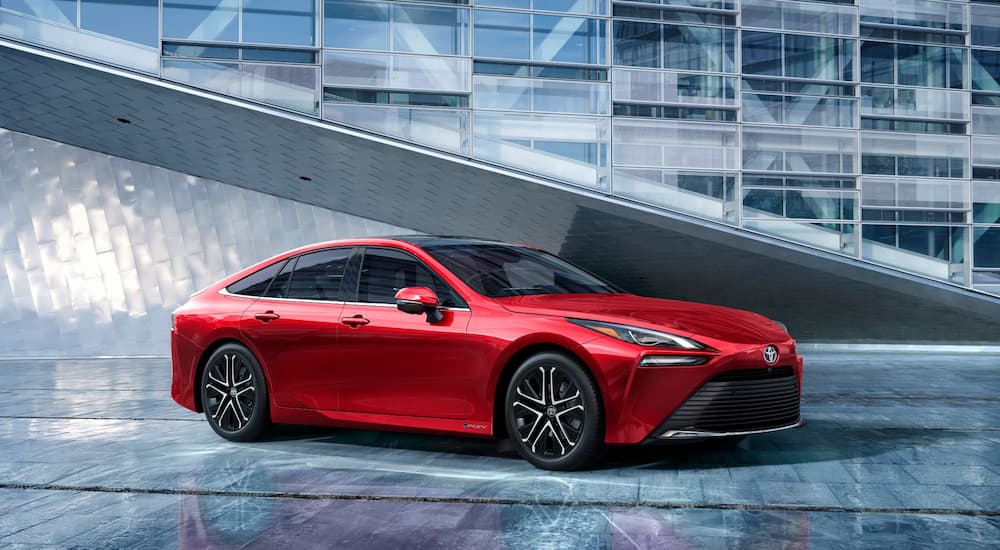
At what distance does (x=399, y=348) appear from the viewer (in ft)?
20.3

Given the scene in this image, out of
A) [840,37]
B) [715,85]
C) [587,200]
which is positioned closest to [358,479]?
[587,200]

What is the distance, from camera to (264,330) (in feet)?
22.7

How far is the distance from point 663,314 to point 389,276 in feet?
6.07

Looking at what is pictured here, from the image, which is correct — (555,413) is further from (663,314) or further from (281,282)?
(281,282)

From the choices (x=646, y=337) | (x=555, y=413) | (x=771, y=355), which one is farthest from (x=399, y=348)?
(x=771, y=355)

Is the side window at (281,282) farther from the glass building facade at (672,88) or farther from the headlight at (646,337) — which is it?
the glass building facade at (672,88)

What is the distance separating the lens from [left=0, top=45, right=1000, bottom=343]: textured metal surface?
17906 millimetres

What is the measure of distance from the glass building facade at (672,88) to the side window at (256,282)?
10.8m

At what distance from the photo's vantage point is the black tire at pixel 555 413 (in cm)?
545

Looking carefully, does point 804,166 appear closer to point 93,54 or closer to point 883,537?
point 93,54

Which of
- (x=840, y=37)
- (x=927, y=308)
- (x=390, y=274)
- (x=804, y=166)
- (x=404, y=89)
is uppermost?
(x=840, y=37)

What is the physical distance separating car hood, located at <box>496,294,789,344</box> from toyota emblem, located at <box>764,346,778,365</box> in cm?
5

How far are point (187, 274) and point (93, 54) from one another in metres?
5.95

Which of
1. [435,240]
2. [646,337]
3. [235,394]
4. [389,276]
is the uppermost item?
[435,240]
